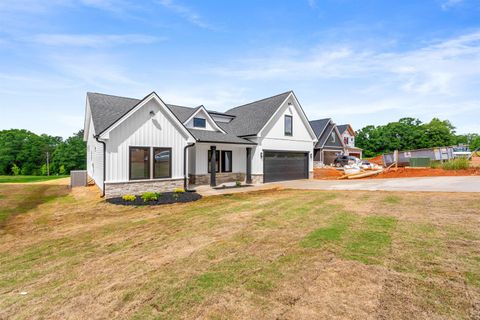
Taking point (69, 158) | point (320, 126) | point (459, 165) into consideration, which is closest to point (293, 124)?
point (459, 165)

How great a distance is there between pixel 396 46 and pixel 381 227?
1338cm

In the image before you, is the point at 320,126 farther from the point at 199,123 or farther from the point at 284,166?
the point at 199,123

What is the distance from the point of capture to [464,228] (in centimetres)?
587

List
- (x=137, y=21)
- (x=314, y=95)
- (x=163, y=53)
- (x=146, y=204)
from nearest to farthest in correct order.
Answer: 1. (x=146, y=204)
2. (x=137, y=21)
3. (x=163, y=53)
4. (x=314, y=95)

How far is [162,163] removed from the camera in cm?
1321

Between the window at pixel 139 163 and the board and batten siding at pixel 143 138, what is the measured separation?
243 millimetres

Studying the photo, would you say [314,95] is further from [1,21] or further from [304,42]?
[1,21]

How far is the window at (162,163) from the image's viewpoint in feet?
42.6

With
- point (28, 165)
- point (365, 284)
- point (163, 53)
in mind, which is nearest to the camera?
point (365, 284)

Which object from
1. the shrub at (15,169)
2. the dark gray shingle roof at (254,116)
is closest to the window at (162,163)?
the dark gray shingle roof at (254,116)

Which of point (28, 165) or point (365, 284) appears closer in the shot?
point (365, 284)

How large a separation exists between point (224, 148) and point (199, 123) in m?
2.76

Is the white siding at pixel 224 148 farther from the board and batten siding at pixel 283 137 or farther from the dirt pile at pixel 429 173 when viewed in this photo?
the dirt pile at pixel 429 173

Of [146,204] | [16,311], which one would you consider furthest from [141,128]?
[16,311]
